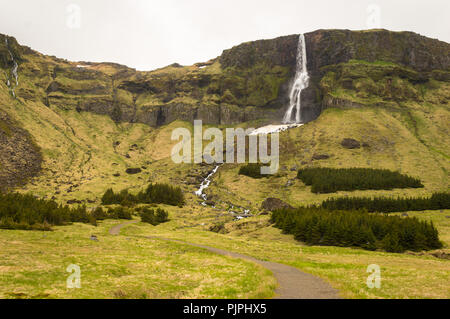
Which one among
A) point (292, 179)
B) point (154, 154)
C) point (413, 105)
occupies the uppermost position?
point (413, 105)

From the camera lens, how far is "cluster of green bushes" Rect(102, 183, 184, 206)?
108125 mm

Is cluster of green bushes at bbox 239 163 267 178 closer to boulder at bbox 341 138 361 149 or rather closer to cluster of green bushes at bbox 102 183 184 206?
cluster of green bushes at bbox 102 183 184 206

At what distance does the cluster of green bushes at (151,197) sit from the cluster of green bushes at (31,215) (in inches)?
1344

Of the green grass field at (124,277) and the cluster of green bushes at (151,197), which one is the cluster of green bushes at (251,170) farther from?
the green grass field at (124,277)

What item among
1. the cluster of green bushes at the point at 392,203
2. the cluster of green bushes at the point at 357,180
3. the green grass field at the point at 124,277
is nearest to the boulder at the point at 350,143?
the cluster of green bushes at the point at 357,180

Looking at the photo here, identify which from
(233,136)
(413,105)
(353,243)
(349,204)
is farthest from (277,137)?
(353,243)

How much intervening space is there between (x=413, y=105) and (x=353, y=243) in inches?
6250

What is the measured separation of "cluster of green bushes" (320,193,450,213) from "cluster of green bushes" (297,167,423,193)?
43.3 feet

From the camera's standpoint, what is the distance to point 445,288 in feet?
62.6

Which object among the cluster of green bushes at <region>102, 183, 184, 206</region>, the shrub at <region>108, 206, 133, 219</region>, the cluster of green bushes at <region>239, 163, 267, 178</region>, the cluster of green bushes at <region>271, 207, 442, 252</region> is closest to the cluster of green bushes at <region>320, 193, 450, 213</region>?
the cluster of green bushes at <region>271, 207, 442, 252</region>

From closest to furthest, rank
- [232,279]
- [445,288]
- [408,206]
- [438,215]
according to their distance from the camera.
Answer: [445,288], [232,279], [438,215], [408,206]

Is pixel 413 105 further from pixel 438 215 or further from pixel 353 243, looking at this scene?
pixel 353 243

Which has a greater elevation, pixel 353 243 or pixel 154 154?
pixel 154 154

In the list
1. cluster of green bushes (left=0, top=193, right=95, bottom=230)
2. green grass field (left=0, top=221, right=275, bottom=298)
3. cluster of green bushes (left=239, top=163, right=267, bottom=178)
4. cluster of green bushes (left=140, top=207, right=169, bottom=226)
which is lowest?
cluster of green bushes (left=140, top=207, right=169, bottom=226)
